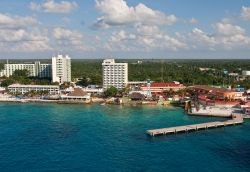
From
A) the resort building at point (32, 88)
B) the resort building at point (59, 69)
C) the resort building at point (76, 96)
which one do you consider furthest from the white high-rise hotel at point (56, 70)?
the resort building at point (76, 96)

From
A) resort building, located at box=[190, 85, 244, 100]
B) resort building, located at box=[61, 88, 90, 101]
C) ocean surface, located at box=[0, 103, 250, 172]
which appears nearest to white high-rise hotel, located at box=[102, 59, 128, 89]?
resort building, located at box=[61, 88, 90, 101]

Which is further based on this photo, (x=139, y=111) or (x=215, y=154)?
(x=139, y=111)

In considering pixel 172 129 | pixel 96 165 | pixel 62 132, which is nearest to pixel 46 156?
pixel 96 165

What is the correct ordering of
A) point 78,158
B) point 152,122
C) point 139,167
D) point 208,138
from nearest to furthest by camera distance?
point 139,167
point 78,158
point 208,138
point 152,122

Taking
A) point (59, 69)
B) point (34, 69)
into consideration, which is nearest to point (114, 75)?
point (59, 69)

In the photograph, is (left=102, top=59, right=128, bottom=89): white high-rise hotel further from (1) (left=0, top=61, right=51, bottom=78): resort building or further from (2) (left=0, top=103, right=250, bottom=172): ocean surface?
(1) (left=0, top=61, right=51, bottom=78): resort building

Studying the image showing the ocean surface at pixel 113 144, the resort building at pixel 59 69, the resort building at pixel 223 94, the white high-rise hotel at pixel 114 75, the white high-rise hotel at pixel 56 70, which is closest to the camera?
the ocean surface at pixel 113 144

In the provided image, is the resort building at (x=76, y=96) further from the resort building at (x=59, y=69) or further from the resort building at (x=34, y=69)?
the resort building at (x=34, y=69)

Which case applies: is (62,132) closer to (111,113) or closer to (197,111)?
(111,113)

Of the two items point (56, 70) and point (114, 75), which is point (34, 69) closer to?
point (56, 70)
